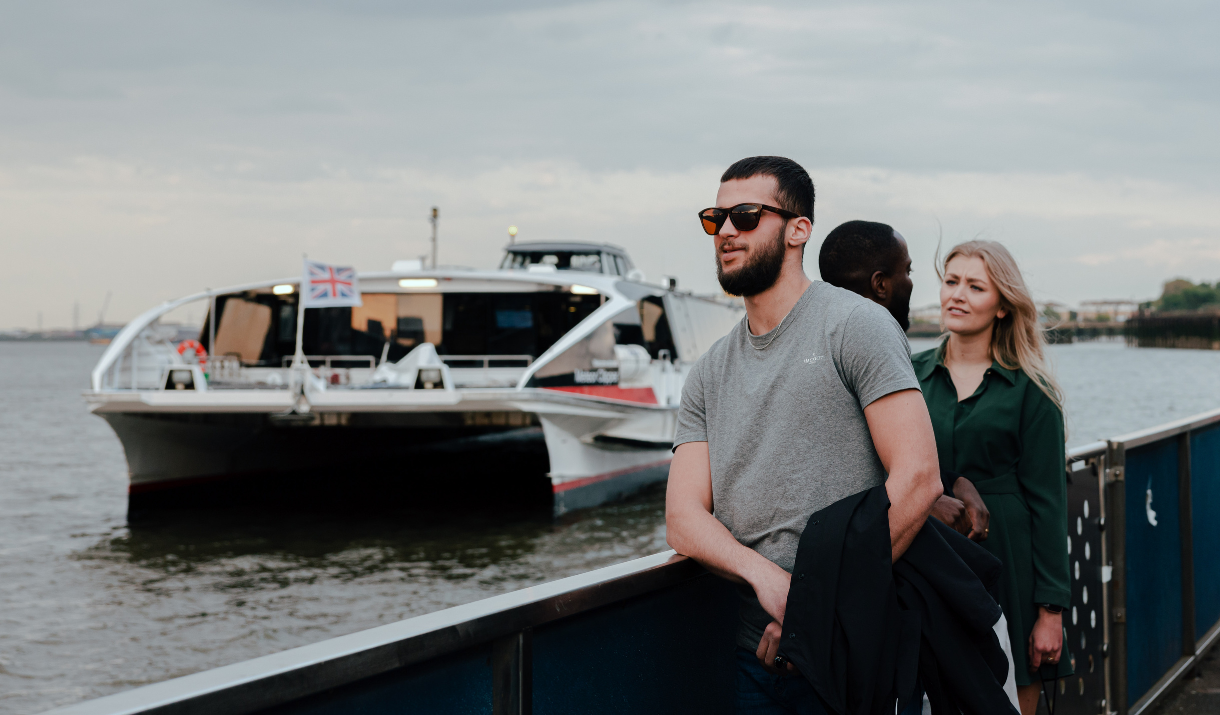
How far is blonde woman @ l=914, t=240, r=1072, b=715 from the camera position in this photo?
2766mm

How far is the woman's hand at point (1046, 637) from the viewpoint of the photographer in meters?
2.78

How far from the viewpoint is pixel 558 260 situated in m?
19.3

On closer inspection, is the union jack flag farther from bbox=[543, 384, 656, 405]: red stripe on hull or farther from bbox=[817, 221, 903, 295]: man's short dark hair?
bbox=[817, 221, 903, 295]: man's short dark hair

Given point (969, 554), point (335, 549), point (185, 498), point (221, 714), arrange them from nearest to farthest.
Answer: point (221, 714)
point (969, 554)
point (335, 549)
point (185, 498)

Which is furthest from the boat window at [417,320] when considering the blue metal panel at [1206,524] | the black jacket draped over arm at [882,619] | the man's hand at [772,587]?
the black jacket draped over arm at [882,619]

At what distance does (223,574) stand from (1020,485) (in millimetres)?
9697

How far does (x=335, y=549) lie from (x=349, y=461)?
6.10m

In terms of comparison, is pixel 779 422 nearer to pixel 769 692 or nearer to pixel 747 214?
pixel 747 214

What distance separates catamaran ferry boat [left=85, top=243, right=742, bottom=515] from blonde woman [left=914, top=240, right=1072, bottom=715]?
30.7 ft

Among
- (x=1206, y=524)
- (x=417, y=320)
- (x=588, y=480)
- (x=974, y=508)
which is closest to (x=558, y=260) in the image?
(x=417, y=320)

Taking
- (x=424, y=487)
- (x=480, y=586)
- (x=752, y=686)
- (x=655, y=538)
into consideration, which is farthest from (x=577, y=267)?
(x=752, y=686)

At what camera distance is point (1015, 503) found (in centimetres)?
277

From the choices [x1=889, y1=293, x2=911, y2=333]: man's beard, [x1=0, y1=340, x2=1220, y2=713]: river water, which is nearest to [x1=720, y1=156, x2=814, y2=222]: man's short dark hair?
[x1=889, y1=293, x2=911, y2=333]: man's beard

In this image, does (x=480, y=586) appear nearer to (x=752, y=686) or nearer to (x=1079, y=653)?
(x=1079, y=653)
